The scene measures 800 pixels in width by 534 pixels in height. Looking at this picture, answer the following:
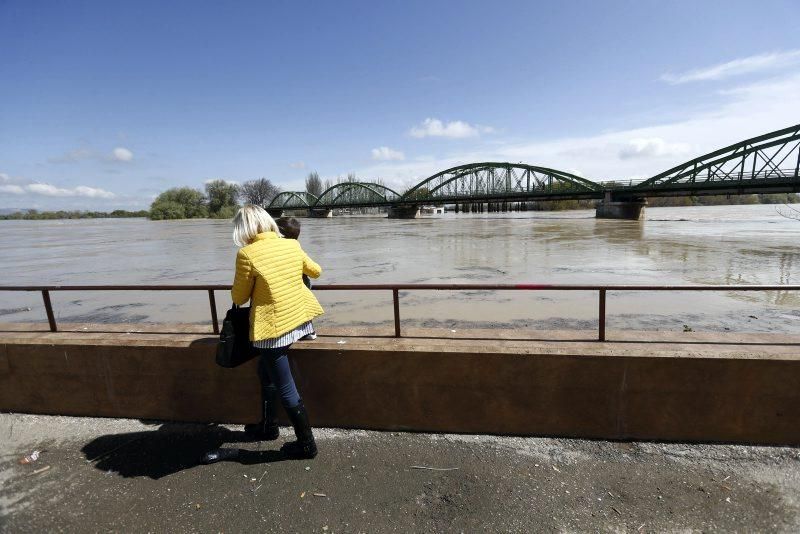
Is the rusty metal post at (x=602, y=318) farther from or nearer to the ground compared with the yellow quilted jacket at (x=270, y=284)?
nearer to the ground

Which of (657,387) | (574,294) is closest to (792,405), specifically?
(657,387)

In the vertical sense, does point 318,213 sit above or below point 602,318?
above

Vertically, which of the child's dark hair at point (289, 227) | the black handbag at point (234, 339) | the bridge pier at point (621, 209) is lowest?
the bridge pier at point (621, 209)

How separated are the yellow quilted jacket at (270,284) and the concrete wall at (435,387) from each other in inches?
28.8

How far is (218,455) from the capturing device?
3.21 m

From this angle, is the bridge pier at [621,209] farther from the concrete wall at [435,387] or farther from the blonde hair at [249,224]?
the blonde hair at [249,224]

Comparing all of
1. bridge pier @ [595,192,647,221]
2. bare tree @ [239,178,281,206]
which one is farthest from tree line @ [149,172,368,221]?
bridge pier @ [595,192,647,221]

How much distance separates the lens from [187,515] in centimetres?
271

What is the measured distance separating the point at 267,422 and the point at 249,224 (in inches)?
65.3

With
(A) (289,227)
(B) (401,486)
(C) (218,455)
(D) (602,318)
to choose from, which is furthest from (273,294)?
(D) (602,318)

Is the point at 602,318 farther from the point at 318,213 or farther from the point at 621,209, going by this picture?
the point at 318,213

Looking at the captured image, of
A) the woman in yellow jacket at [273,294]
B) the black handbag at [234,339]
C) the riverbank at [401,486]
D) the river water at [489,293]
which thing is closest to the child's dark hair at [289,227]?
the woman in yellow jacket at [273,294]

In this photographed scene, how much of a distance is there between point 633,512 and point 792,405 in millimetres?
1586

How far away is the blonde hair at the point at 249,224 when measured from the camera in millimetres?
2801
